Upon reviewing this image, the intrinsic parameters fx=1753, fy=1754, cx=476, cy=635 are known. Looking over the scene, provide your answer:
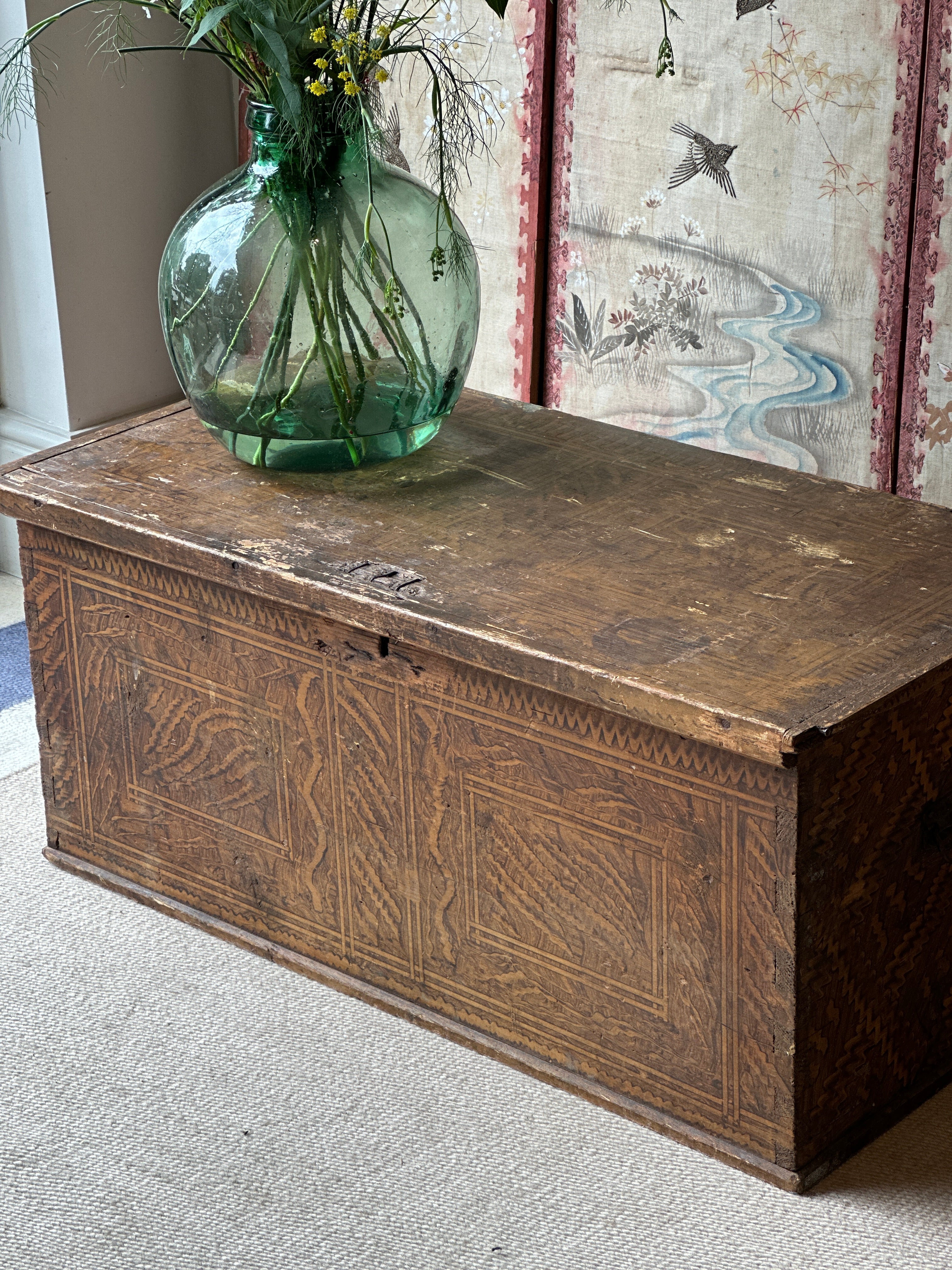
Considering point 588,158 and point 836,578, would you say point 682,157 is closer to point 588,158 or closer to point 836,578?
point 588,158

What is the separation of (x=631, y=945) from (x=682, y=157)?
127 centimetres

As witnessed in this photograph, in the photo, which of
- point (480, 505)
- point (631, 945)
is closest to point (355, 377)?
point (480, 505)

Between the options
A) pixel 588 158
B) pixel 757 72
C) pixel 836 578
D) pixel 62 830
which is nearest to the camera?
pixel 836 578

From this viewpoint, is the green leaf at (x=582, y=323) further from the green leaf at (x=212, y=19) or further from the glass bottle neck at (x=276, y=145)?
the green leaf at (x=212, y=19)

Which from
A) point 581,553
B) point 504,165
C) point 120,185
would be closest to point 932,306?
point 504,165

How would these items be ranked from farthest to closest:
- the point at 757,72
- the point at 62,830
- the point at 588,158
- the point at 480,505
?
the point at 588,158
the point at 757,72
the point at 62,830
the point at 480,505

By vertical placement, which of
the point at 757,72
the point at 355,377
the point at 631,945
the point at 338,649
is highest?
the point at 757,72

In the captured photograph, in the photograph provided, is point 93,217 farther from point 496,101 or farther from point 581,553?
point 581,553

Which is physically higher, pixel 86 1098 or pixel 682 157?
pixel 682 157

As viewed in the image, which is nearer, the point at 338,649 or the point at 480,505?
the point at 338,649

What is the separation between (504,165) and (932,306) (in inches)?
27.5

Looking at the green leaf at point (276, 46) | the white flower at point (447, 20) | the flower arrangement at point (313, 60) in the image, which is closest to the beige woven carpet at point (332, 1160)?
the flower arrangement at point (313, 60)

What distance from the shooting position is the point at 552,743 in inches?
60.1

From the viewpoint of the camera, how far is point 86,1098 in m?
1.66
